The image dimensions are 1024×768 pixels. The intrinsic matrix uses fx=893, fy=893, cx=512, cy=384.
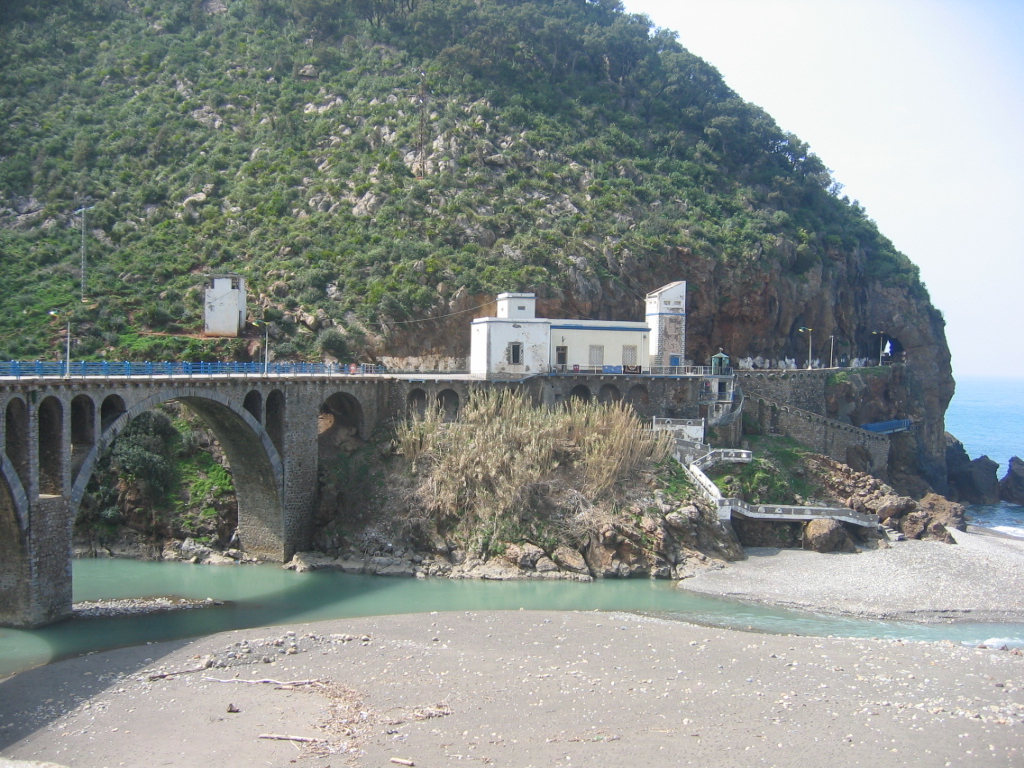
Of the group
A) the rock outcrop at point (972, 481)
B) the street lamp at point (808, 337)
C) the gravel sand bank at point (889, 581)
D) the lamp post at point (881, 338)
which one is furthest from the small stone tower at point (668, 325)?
the rock outcrop at point (972, 481)

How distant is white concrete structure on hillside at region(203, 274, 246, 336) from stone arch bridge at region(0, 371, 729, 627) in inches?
402

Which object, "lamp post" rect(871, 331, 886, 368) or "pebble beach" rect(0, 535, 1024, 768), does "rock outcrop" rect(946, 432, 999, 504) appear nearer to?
"lamp post" rect(871, 331, 886, 368)

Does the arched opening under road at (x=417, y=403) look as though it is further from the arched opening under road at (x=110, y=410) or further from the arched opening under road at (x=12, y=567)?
the arched opening under road at (x=12, y=567)

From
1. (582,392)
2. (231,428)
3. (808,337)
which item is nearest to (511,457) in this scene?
(582,392)

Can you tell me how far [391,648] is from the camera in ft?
95.7

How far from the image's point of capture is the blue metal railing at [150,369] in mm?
32250

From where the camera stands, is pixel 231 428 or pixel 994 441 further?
pixel 994 441

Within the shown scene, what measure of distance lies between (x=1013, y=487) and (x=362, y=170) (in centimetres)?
5755

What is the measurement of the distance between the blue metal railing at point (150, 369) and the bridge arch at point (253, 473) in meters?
1.62

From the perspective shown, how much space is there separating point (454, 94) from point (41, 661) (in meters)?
62.6

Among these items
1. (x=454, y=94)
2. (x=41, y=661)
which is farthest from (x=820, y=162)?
(x=41, y=661)

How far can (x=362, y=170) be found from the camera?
6981cm

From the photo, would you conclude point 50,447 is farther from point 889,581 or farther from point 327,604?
point 889,581

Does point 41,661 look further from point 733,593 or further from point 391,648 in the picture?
point 733,593
